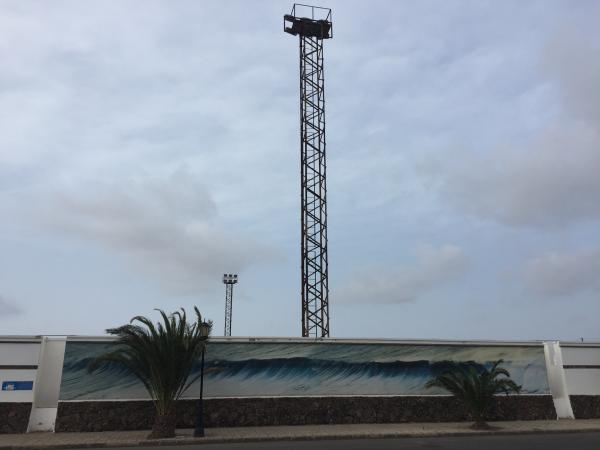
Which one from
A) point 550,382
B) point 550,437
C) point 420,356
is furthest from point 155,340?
point 550,382

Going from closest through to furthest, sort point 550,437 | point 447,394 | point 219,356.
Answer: point 550,437, point 219,356, point 447,394

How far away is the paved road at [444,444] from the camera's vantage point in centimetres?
1527

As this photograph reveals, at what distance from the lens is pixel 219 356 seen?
67.9 ft

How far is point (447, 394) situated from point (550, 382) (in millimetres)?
5356

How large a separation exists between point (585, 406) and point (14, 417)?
78.7 feet

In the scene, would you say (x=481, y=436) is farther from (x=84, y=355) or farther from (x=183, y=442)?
(x=84, y=355)

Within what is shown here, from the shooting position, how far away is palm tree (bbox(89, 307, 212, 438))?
18156mm

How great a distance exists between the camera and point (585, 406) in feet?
76.6

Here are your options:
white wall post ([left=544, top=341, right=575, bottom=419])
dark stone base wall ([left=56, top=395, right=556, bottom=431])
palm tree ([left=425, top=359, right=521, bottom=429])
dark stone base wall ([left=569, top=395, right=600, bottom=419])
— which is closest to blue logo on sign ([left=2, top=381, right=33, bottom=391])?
dark stone base wall ([left=56, top=395, right=556, bottom=431])

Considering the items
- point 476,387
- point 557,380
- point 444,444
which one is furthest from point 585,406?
point 444,444

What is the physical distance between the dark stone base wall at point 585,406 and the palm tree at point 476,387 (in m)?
3.78

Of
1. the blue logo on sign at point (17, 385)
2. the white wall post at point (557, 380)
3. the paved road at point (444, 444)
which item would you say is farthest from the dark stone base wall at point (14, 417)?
the white wall post at point (557, 380)

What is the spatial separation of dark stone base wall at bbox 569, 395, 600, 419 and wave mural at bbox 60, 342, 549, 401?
1.46 m

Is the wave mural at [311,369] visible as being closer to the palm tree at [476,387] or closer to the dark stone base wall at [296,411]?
the dark stone base wall at [296,411]
